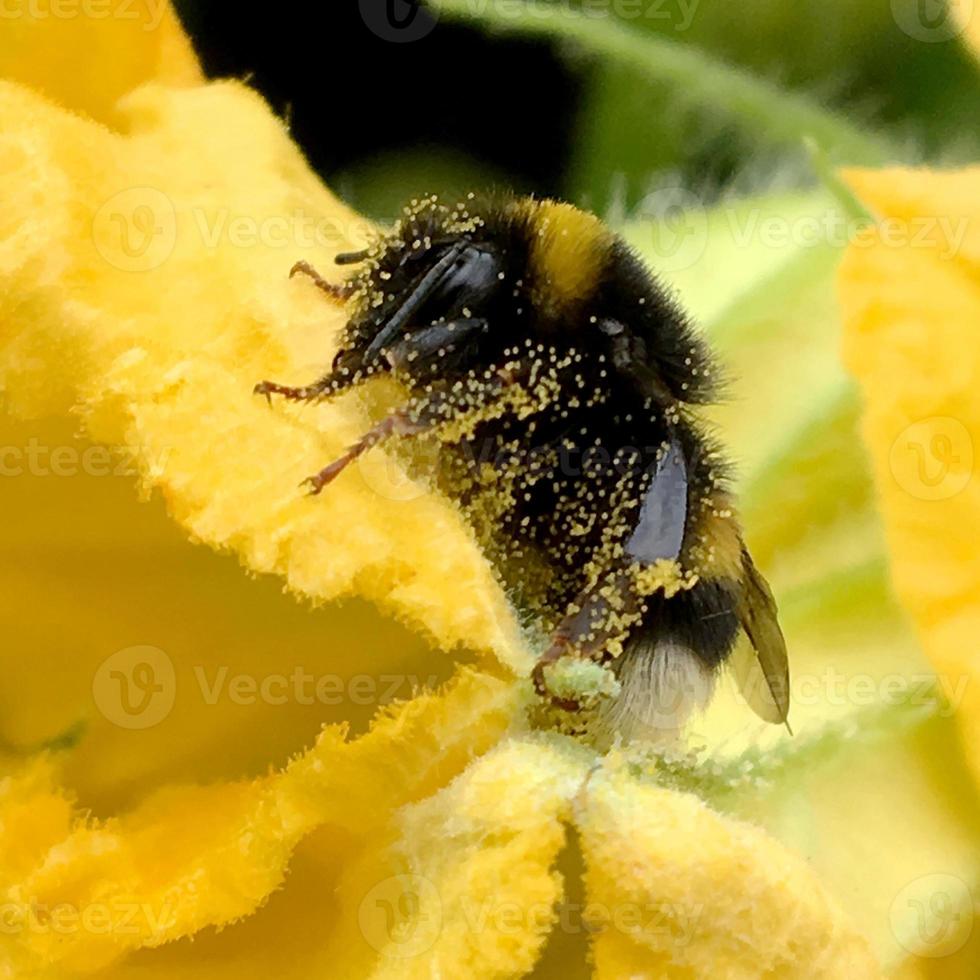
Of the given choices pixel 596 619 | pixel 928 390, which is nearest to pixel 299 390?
pixel 596 619

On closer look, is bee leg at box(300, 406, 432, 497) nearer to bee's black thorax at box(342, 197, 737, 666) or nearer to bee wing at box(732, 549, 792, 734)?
bee's black thorax at box(342, 197, 737, 666)

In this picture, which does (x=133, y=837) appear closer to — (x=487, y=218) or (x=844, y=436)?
(x=487, y=218)

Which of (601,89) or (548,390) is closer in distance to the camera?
(548,390)

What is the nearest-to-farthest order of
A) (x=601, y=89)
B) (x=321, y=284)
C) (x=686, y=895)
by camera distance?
Answer: (x=686, y=895)
(x=321, y=284)
(x=601, y=89)

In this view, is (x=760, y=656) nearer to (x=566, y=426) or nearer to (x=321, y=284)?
(x=566, y=426)

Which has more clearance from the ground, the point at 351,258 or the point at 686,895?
the point at 351,258

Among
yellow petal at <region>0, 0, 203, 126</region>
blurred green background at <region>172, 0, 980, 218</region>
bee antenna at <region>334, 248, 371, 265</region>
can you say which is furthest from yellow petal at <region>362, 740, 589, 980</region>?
blurred green background at <region>172, 0, 980, 218</region>

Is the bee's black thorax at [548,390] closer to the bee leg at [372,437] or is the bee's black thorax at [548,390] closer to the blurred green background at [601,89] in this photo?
the bee leg at [372,437]
